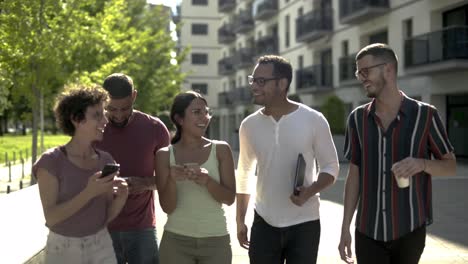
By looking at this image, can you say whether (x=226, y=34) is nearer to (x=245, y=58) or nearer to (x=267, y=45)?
(x=245, y=58)

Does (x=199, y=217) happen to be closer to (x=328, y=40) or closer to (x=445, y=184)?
(x=445, y=184)

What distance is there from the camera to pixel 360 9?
27.8 m

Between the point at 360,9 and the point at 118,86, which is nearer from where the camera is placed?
the point at 118,86

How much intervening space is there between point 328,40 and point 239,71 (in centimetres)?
2174

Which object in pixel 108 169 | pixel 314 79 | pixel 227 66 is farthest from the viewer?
pixel 227 66

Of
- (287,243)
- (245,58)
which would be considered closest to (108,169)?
(287,243)

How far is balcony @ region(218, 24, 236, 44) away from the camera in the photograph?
56.6 meters

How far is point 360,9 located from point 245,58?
22710mm

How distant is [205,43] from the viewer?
65188mm

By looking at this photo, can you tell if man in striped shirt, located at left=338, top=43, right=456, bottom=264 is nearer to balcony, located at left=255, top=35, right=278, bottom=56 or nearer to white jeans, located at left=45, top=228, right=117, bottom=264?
white jeans, located at left=45, top=228, right=117, bottom=264

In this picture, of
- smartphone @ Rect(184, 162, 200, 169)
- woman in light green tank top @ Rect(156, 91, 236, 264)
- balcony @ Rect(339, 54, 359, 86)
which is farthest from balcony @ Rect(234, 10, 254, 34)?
smartphone @ Rect(184, 162, 200, 169)

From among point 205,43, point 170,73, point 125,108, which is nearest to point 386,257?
point 125,108

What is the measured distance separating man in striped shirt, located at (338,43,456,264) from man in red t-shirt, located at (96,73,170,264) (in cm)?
134

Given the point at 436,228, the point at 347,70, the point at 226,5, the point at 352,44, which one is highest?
the point at 226,5
